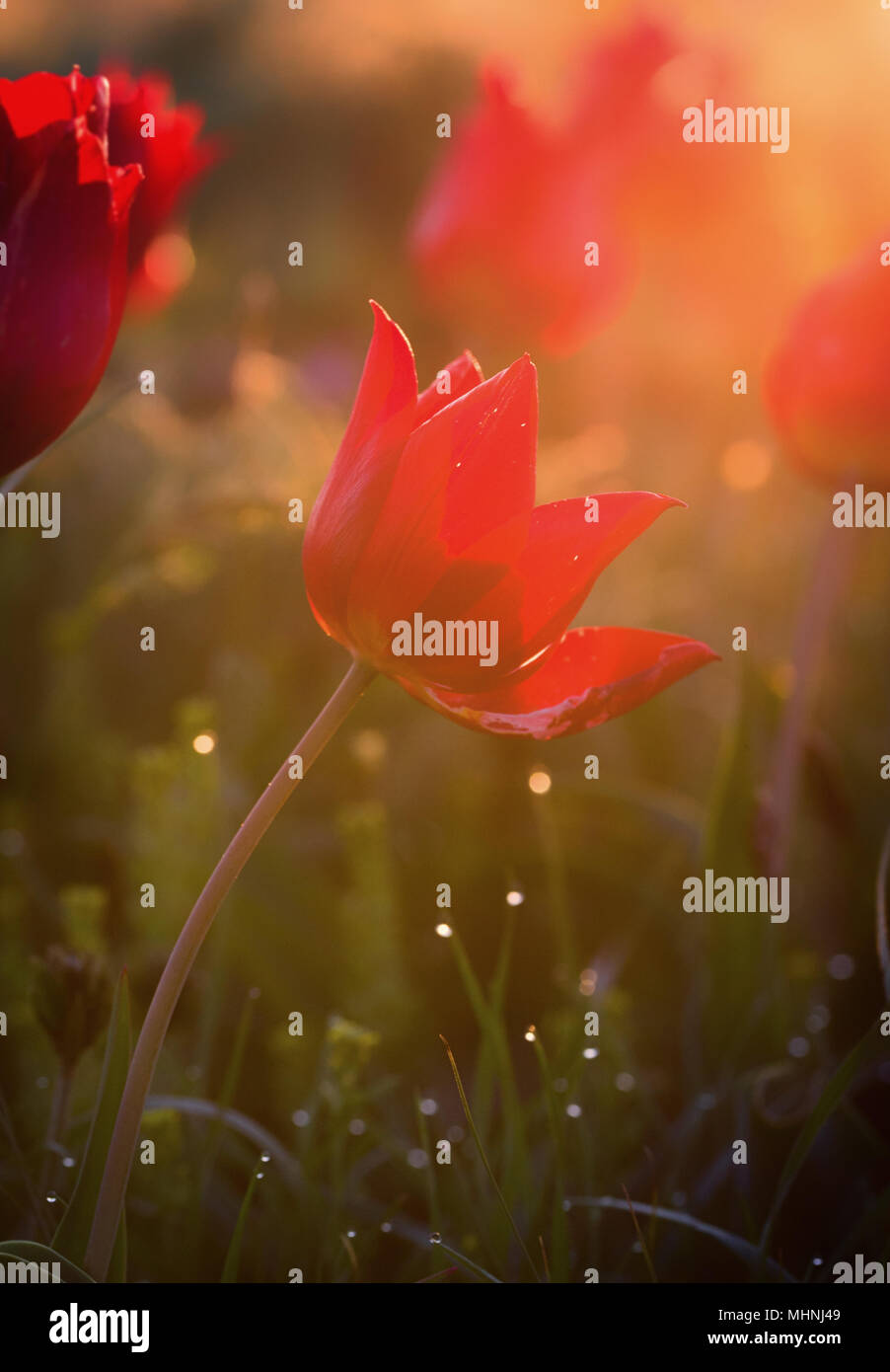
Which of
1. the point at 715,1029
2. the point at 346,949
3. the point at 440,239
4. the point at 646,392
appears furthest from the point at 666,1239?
the point at 646,392

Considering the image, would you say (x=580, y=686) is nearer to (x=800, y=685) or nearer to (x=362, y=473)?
(x=362, y=473)

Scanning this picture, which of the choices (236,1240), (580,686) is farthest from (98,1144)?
(580,686)

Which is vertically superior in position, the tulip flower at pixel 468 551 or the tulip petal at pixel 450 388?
the tulip petal at pixel 450 388

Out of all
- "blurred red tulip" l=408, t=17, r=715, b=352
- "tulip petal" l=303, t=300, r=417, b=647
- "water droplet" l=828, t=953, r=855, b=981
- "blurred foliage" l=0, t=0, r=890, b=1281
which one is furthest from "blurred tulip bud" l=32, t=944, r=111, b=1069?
"blurred red tulip" l=408, t=17, r=715, b=352

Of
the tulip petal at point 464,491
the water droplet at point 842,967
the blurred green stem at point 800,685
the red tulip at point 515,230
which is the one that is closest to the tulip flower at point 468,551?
the tulip petal at point 464,491

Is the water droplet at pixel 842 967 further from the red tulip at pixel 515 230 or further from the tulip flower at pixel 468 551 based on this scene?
the red tulip at pixel 515 230

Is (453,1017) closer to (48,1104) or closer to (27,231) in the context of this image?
(48,1104)
